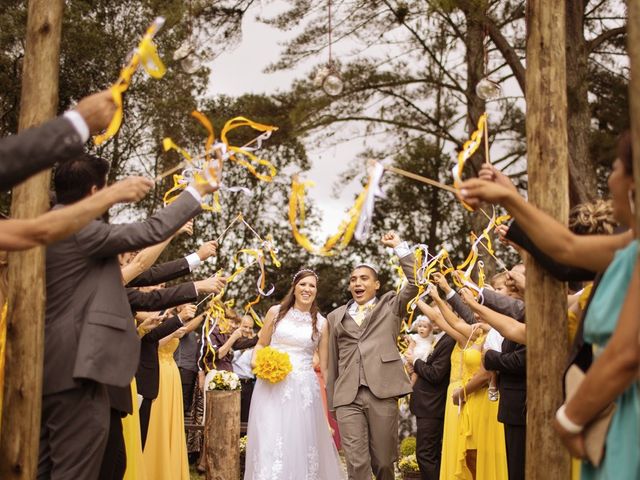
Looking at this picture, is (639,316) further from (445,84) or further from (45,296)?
(445,84)

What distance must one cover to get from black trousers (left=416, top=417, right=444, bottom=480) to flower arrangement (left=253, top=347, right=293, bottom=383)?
5.34 feet

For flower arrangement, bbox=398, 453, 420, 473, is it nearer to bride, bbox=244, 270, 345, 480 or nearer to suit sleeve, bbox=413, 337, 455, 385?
bride, bbox=244, 270, 345, 480

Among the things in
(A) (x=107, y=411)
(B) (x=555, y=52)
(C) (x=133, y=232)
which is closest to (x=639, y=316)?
(B) (x=555, y=52)

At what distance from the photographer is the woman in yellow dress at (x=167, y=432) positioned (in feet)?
28.3

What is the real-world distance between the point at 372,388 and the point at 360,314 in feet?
2.89

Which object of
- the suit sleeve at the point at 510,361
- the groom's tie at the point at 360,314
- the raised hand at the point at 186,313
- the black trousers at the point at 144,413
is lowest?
the black trousers at the point at 144,413

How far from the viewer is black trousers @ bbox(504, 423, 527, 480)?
6203mm

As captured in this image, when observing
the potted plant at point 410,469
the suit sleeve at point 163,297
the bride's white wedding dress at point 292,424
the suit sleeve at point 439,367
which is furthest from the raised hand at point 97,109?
the potted plant at point 410,469

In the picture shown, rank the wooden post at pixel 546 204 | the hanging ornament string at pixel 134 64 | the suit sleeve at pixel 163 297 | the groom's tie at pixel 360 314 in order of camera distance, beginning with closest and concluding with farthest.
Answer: the hanging ornament string at pixel 134 64 < the wooden post at pixel 546 204 < the suit sleeve at pixel 163 297 < the groom's tie at pixel 360 314

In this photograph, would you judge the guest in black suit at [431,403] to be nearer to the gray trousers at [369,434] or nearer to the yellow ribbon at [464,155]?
the gray trousers at [369,434]

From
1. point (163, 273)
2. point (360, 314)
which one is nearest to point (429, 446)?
point (360, 314)

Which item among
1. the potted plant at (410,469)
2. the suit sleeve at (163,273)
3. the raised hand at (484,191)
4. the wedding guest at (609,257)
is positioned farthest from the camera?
the potted plant at (410,469)

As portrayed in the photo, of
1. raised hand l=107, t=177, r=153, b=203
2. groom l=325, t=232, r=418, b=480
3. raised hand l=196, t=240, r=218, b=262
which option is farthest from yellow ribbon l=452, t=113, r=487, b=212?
groom l=325, t=232, r=418, b=480

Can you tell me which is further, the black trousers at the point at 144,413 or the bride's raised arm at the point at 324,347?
the bride's raised arm at the point at 324,347
